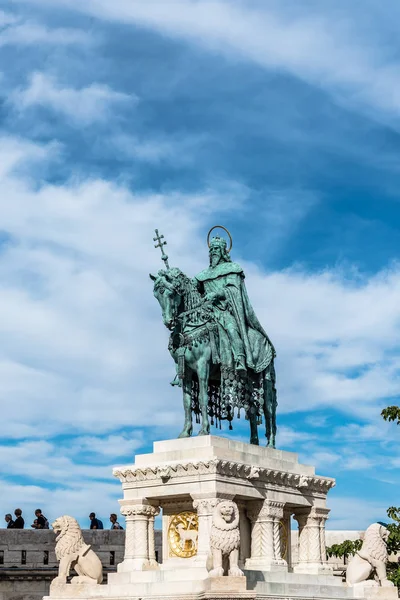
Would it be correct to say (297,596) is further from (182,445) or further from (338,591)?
(182,445)

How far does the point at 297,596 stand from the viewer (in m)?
24.8

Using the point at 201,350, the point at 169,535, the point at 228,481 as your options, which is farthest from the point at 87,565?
the point at 201,350

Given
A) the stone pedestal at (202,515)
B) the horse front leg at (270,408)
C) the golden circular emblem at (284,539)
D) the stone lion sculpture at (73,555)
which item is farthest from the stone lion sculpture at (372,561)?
the stone lion sculpture at (73,555)

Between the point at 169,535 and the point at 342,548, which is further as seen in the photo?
the point at 342,548

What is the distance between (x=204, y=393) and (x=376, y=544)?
216 inches

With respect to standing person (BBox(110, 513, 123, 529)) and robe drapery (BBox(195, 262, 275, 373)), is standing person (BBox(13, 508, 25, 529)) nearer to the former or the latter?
standing person (BBox(110, 513, 123, 529))

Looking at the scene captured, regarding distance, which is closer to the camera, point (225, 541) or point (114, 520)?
point (225, 541)

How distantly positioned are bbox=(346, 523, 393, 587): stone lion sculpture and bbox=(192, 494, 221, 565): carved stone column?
4809 millimetres

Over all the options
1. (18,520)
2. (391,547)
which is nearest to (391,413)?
(391,547)

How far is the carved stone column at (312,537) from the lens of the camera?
27.0m

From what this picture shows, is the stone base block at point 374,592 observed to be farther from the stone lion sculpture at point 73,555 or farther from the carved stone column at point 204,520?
the stone lion sculpture at point 73,555

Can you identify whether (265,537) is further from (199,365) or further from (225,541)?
(199,365)

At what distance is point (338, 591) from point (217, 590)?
5.24 m

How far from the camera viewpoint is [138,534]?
82.9ft
